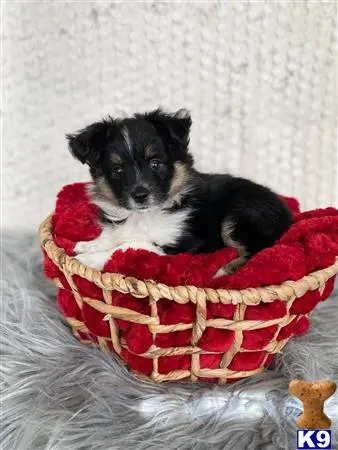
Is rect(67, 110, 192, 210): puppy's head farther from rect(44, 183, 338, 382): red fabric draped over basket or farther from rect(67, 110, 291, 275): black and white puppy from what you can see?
rect(44, 183, 338, 382): red fabric draped over basket

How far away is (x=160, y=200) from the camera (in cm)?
206

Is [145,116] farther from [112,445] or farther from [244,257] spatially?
[112,445]

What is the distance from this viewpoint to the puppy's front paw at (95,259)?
1.88 meters

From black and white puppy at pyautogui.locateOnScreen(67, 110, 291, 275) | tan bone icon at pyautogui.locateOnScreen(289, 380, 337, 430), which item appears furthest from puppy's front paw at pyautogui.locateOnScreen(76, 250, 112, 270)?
tan bone icon at pyautogui.locateOnScreen(289, 380, 337, 430)

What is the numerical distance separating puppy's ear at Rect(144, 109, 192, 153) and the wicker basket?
57 cm

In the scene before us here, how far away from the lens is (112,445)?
1.55m

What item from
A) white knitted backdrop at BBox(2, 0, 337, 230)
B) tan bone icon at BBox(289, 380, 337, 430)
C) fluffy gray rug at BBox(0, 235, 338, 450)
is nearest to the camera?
tan bone icon at BBox(289, 380, 337, 430)

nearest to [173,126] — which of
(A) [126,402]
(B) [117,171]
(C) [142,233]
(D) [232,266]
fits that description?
(B) [117,171]

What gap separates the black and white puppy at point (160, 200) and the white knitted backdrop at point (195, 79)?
2.75ft

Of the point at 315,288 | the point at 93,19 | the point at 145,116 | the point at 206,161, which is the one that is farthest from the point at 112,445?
the point at 93,19

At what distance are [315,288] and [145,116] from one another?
2.86 ft

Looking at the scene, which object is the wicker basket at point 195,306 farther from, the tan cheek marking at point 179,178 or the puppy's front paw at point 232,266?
the tan cheek marking at point 179,178

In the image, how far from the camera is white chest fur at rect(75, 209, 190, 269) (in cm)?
202

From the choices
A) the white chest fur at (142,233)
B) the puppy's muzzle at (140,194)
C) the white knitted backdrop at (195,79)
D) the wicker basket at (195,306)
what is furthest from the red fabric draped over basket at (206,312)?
the white knitted backdrop at (195,79)
